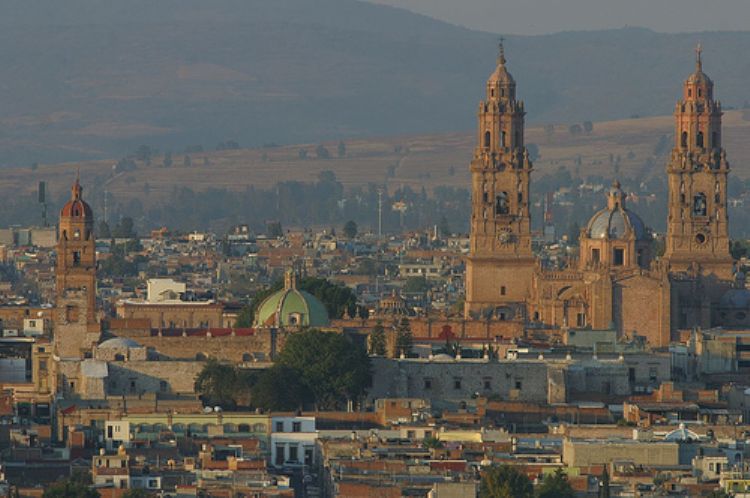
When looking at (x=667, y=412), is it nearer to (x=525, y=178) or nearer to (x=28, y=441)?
(x=28, y=441)

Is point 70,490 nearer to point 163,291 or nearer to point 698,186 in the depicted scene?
point 698,186

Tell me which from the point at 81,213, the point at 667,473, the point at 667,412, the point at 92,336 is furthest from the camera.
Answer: the point at 81,213

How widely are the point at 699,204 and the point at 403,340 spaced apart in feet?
74.3

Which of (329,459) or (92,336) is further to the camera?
(92,336)

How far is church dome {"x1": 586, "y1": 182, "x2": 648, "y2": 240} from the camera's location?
360 feet

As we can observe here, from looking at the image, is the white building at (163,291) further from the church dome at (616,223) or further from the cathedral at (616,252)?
the church dome at (616,223)

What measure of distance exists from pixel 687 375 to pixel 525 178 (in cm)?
2175

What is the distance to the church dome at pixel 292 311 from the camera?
95562mm

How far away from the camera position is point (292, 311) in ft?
316

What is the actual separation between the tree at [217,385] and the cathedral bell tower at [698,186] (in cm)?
3020

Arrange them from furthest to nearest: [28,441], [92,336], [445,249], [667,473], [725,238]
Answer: [445,249] < [725,238] < [92,336] < [28,441] < [667,473]

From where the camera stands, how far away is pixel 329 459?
70.8 meters

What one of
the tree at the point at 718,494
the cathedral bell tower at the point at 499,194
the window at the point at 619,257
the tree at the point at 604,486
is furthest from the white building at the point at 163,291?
the tree at the point at 718,494

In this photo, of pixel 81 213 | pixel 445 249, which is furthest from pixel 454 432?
pixel 445 249
